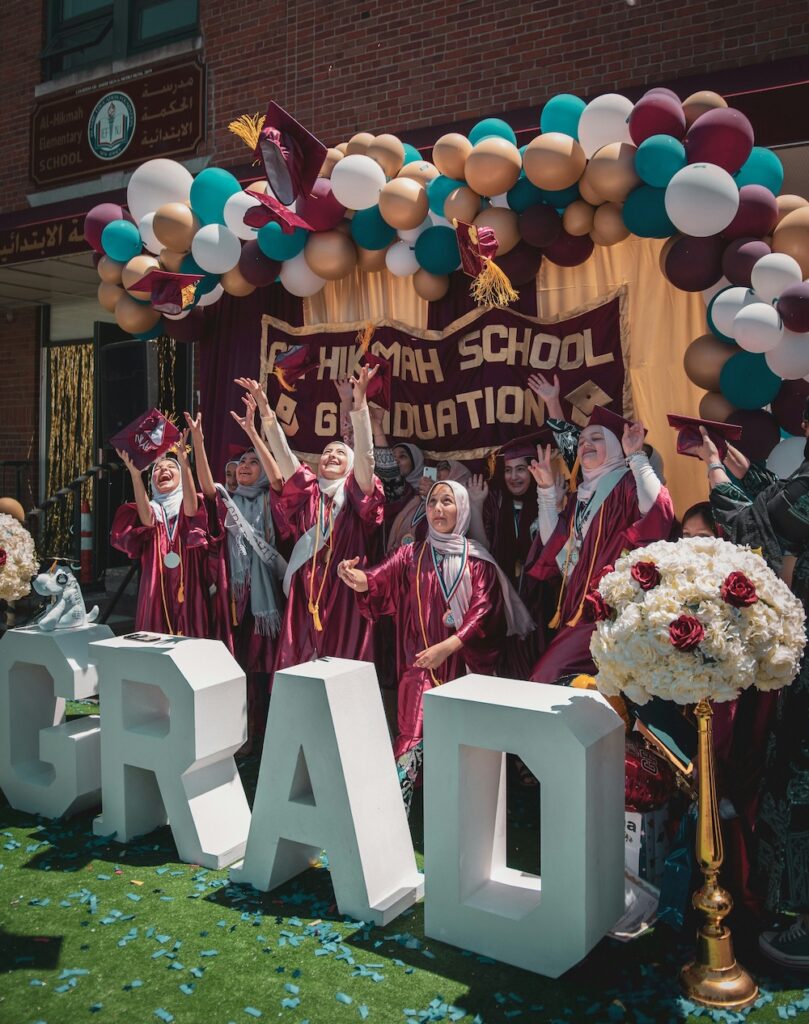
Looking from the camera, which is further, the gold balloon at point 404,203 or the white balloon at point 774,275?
the gold balloon at point 404,203

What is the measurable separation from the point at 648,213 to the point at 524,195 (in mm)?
692

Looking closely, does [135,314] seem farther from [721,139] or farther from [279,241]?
[721,139]

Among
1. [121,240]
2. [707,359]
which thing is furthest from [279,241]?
[707,359]

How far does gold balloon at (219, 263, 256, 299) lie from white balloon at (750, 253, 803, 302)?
9.62 ft

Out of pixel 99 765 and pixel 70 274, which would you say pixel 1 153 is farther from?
pixel 99 765

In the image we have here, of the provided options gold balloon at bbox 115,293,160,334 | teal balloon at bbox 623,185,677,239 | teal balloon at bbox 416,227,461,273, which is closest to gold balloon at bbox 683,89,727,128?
teal balloon at bbox 623,185,677,239

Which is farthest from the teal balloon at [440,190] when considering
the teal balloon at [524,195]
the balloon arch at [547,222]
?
the teal balloon at [524,195]

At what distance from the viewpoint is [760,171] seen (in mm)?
4043

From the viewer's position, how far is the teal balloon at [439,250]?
Result: 15.7 ft

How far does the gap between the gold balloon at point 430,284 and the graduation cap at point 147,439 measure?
1594 mm

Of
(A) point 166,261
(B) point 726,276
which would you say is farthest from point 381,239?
(B) point 726,276

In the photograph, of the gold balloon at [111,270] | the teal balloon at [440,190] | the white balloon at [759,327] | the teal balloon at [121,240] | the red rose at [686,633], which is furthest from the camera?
the gold balloon at [111,270]

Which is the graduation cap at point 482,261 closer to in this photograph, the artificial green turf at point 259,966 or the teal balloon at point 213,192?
the teal balloon at point 213,192

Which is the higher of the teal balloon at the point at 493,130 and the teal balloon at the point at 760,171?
the teal balloon at the point at 493,130
